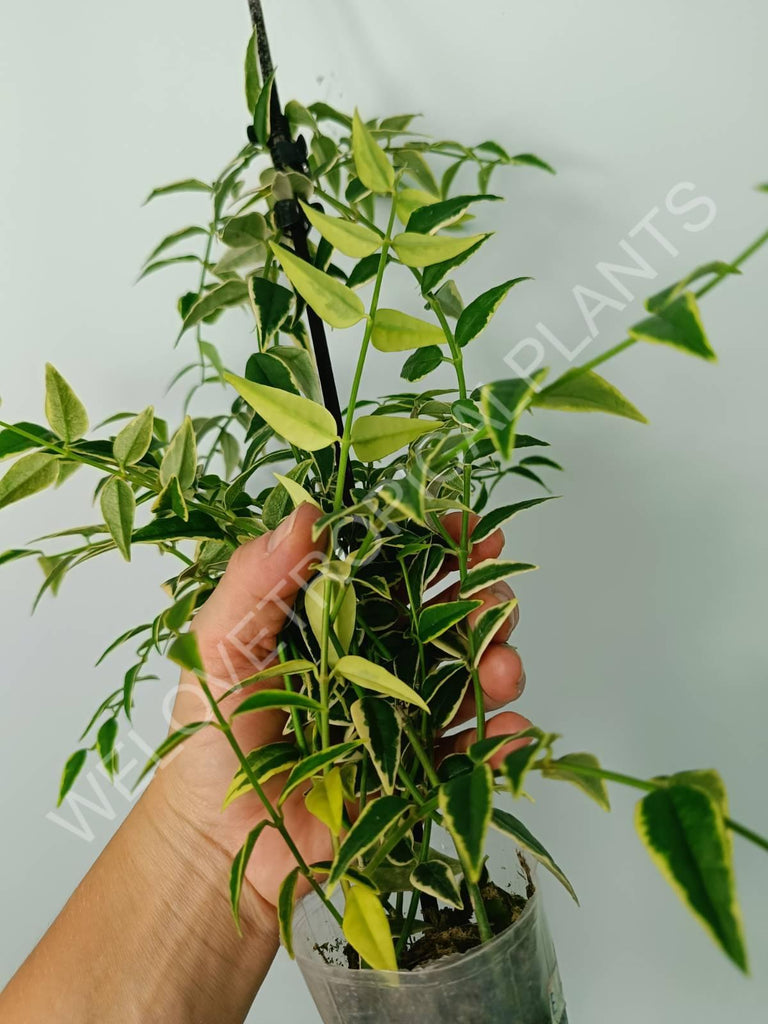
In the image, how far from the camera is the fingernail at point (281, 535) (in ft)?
1.84

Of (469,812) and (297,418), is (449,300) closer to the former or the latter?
(297,418)

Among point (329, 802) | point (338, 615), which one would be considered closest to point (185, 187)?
point (338, 615)

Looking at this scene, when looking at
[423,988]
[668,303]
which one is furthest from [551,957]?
[668,303]

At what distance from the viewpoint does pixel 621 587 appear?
0.94m

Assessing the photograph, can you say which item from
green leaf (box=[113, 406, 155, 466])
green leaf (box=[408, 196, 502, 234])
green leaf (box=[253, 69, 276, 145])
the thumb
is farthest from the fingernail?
green leaf (box=[253, 69, 276, 145])

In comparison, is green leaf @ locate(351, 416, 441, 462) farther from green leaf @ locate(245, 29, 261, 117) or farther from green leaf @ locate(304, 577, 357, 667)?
green leaf @ locate(245, 29, 261, 117)

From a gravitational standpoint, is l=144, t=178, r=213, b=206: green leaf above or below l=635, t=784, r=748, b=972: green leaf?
above

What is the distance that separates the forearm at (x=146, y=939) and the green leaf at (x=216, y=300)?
0.44 m

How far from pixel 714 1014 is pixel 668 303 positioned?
950mm

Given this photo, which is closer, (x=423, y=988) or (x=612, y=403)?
(x=612, y=403)

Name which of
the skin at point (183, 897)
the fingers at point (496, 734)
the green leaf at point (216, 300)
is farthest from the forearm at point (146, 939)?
the green leaf at point (216, 300)

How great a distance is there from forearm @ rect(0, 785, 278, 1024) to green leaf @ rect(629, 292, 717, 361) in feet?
2.14

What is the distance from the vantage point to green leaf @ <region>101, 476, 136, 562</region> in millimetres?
538

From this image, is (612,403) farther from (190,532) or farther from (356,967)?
(356,967)
